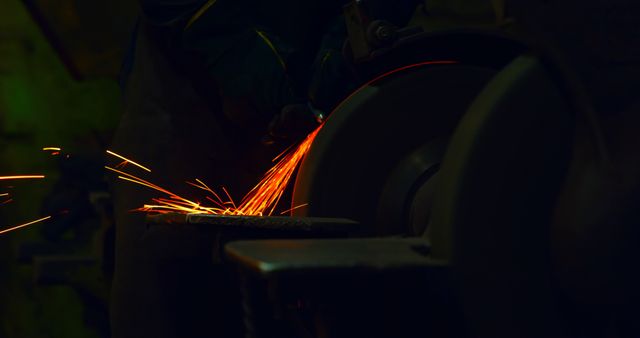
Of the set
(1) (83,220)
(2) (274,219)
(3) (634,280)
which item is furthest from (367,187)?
(1) (83,220)

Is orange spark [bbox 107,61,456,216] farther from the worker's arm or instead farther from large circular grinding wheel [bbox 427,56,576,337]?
large circular grinding wheel [bbox 427,56,576,337]

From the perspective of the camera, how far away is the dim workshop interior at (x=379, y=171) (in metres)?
1.31

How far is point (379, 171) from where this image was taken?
1.78 m

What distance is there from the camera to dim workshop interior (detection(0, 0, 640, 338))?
1.31m

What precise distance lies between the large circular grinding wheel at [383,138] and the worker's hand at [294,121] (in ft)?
1.06

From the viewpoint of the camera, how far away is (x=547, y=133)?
1344 millimetres

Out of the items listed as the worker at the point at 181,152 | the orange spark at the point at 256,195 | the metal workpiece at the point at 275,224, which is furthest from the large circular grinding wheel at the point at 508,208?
the worker at the point at 181,152

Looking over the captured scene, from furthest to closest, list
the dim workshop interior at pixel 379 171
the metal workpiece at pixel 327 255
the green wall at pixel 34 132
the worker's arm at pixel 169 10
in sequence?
1. the green wall at pixel 34 132
2. the worker's arm at pixel 169 10
3. the dim workshop interior at pixel 379 171
4. the metal workpiece at pixel 327 255

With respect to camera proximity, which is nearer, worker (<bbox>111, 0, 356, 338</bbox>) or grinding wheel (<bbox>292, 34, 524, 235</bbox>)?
grinding wheel (<bbox>292, 34, 524, 235</bbox>)

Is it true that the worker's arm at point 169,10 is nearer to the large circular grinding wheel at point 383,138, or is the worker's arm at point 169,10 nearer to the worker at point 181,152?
the worker at point 181,152

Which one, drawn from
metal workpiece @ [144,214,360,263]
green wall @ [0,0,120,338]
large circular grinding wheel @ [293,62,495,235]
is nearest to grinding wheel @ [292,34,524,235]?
large circular grinding wheel @ [293,62,495,235]

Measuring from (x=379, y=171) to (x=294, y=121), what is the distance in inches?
15.5

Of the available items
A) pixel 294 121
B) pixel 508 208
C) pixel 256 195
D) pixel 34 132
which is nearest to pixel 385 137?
pixel 294 121

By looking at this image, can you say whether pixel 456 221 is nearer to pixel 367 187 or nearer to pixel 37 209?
pixel 367 187
